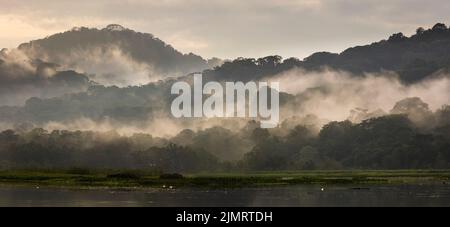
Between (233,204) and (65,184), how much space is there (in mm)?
73878

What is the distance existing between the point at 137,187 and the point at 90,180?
91.4ft

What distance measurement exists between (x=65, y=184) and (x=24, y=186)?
9633 millimetres

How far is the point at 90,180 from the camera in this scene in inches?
7849

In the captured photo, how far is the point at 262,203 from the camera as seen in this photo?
12600 centimetres

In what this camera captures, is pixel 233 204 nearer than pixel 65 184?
Yes
